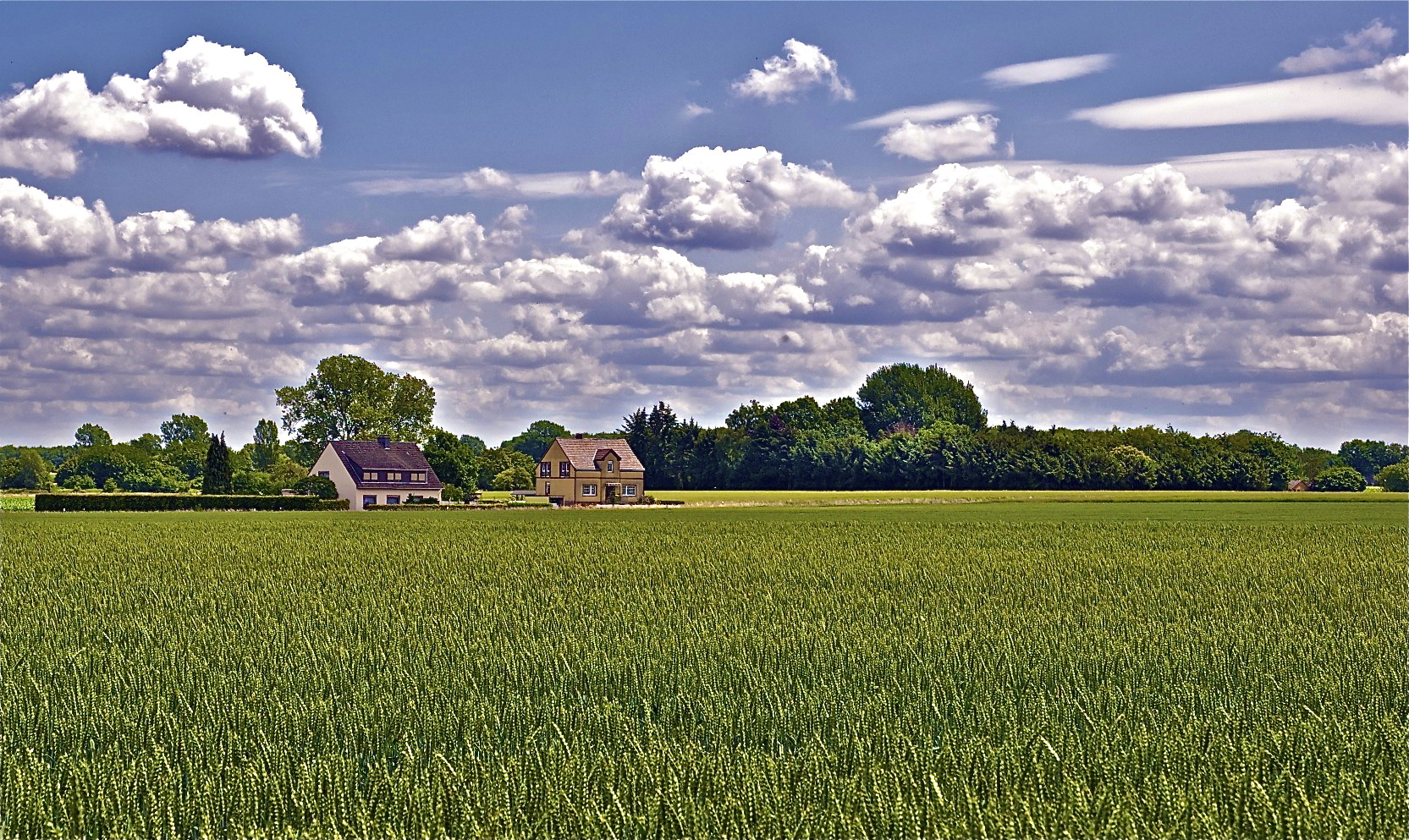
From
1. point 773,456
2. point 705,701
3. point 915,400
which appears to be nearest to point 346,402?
point 773,456

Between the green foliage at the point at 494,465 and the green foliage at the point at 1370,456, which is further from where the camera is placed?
the green foliage at the point at 1370,456

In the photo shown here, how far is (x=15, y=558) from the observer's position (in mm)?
32719

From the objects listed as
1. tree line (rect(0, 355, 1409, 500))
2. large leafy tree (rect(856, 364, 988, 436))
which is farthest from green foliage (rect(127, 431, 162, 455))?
large leafy tree (rect(856, 364, 988, 436))

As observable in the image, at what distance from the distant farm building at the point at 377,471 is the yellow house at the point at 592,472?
462 inches

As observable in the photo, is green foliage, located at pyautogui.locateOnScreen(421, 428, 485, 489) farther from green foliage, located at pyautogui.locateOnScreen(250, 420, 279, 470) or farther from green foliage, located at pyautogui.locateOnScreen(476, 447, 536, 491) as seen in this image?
green foliage, located at pyautogui.locateOnScreen(250, 420, 279, 470)

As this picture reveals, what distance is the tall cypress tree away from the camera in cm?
9588

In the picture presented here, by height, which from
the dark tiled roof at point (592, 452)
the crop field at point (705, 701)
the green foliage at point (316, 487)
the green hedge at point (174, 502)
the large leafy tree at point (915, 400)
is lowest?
the crop field at point (705, 701)

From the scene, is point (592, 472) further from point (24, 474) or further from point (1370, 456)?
point (1370, 456)

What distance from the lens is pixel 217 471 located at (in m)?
96.3

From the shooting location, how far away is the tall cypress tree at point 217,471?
9588 cm

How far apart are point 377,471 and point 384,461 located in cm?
175

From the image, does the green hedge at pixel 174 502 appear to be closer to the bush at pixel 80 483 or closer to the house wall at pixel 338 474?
the house wall at pixel 338 474

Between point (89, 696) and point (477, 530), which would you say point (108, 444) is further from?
point (89, 696)

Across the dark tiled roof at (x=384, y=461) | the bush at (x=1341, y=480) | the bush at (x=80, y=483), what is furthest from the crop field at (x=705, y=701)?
the bush at (x=80, y=483)
